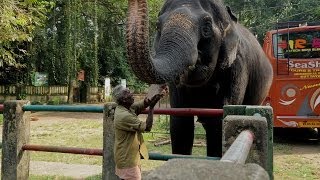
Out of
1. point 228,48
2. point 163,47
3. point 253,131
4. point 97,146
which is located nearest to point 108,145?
point 163,47

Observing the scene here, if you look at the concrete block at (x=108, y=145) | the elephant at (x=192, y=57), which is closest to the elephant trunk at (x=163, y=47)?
the elephant at (x=192, y=57)

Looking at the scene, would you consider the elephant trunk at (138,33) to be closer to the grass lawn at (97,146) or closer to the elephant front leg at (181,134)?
the elephant front leg at (181,134)

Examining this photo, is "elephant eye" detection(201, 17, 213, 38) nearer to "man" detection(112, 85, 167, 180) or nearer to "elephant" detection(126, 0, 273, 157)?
"elephant" detection(126, 0, 273, 157)

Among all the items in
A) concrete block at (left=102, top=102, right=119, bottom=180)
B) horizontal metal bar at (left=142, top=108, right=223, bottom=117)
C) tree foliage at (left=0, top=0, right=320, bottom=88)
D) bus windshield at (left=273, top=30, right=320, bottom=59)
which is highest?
tree foliage at (left=0, top=0, right=320, bottom=88)

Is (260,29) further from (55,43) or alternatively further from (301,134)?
(301,134)

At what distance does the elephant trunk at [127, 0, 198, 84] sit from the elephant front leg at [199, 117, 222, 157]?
1.00 metres

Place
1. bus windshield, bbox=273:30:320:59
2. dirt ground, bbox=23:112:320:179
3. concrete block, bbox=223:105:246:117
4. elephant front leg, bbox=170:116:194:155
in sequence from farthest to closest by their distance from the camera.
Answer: bus windshield, bbox=273:30:320:59
dirt ground, bbox=23:112:320:179
elephant front leg, bbox=170:116:194:155
concrete block, bbox=223:105:246:117

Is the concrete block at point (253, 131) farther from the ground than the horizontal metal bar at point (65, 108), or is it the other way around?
the horizontal metal bar at point (65, 108)

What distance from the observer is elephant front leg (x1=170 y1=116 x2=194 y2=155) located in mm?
4773

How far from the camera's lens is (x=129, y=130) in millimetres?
3814

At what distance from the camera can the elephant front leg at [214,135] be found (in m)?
4.59

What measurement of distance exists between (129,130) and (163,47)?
75 centimetres

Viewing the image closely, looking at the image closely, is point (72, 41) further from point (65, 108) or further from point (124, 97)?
point (124, 97)

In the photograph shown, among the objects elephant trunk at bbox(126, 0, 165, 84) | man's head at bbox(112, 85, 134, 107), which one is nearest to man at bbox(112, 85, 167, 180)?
man's head at bbox(112, 85, 134, 107)
